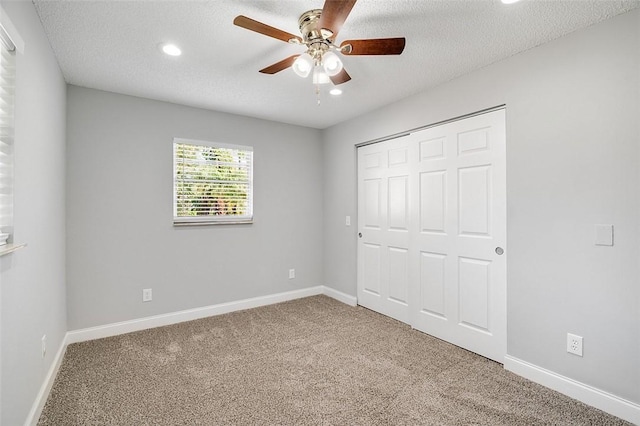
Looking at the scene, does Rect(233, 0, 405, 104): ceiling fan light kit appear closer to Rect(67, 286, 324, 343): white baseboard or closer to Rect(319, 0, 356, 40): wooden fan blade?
Rect(319, 0, 356, 40): wooden fan blade

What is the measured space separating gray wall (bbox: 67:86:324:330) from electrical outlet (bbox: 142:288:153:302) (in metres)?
0.04

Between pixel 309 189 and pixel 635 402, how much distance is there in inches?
144

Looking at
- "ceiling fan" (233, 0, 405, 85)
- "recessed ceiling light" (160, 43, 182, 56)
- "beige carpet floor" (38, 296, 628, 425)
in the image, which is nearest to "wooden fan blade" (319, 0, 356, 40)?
"ceiling fan" (233, 0, 405, 85)

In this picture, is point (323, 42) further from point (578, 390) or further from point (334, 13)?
point (578, 390)

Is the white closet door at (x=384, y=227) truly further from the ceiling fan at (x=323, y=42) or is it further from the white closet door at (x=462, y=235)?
the ceiling fan at (x=323, y=42)

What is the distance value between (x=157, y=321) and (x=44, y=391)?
1340 mm

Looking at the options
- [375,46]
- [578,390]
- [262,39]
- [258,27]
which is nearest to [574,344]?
[578,390]

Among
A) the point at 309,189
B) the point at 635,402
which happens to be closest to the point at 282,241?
the point at 309,189

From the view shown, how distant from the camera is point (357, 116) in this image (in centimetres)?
393

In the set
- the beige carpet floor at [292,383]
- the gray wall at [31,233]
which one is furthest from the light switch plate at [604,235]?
the gray wall at [31,233]

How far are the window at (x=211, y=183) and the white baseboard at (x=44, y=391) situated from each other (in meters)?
1.53

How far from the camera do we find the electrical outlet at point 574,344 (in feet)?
6.72

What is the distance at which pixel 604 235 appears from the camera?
194 cm

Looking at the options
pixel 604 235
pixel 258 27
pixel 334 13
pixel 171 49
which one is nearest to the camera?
pixel 334 13
